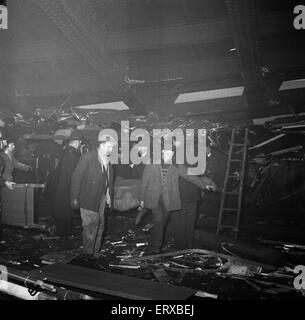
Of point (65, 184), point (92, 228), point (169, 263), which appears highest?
point (65, 184)

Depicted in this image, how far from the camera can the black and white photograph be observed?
4.35 meters

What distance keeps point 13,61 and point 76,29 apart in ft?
7.13

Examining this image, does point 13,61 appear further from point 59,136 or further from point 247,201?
point 247,201

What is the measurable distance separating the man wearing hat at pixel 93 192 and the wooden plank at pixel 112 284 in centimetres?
86

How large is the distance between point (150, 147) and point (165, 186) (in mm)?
2266

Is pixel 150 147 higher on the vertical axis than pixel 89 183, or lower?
higher

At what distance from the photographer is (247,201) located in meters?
9.92

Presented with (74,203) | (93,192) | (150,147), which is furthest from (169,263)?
(150,147)

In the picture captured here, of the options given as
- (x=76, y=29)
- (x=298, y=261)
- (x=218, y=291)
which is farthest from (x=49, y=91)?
(x=298, y=261)

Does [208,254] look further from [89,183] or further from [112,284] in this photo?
[89,183]

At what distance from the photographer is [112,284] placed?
4445 mm

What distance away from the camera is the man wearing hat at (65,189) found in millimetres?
7204

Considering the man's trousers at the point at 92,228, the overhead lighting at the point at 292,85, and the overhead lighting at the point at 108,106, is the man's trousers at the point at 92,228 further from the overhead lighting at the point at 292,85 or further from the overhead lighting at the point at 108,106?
the overhead lighting at the point at 292,85

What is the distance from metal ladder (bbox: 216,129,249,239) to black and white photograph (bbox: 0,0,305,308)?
2.8 inches
